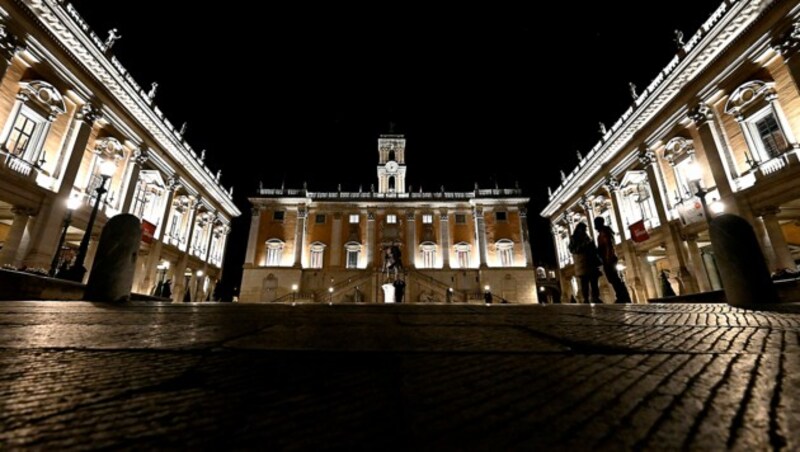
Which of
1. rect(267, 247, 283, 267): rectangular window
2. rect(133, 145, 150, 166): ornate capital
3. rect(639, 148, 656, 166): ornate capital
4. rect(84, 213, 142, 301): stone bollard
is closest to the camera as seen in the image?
rect(84, 213, 142, 301): stone bollard

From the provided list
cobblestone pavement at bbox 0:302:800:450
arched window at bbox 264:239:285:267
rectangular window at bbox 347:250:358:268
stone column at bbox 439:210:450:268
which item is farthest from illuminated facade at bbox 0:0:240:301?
stone column at bbox 439:210:450:268

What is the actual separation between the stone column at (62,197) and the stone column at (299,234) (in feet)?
56.8

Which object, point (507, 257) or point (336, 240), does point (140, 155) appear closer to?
point (336, 240)

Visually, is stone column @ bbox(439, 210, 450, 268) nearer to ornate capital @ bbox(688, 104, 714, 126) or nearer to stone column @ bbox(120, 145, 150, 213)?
ornate capital @ bbox(688, 104, 714, 126)

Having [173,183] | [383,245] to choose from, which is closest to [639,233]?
[383,245]

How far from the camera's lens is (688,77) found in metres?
17.0

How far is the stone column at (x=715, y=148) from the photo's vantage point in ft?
48.7

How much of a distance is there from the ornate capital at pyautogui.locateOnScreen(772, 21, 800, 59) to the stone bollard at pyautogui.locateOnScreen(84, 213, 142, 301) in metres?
21.5

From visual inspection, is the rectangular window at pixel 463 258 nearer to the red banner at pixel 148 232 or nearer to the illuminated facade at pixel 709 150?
the illuminated facade at pixel 709 150

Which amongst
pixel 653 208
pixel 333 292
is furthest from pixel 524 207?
pixel 333 292

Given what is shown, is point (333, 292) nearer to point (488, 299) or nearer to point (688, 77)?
point (488, 299)

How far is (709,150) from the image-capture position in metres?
16.0

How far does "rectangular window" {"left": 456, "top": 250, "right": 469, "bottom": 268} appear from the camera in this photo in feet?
106

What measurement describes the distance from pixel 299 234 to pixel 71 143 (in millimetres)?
18131
